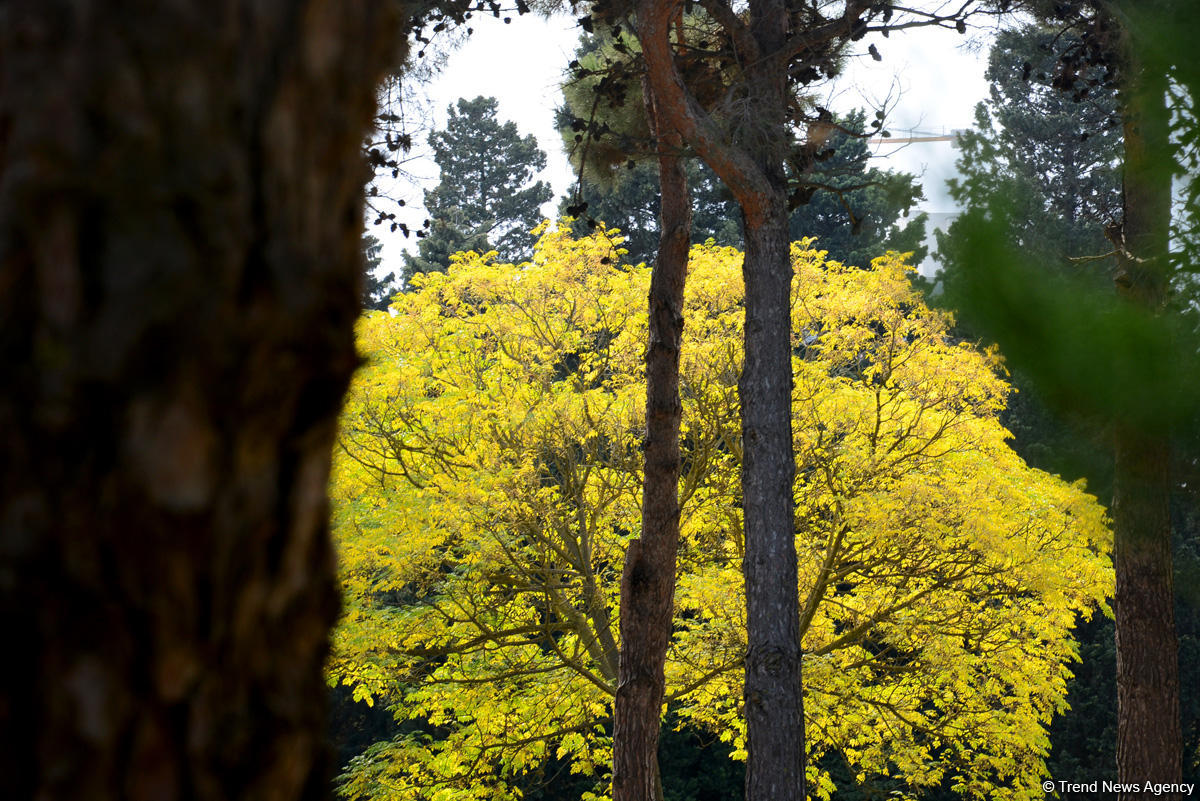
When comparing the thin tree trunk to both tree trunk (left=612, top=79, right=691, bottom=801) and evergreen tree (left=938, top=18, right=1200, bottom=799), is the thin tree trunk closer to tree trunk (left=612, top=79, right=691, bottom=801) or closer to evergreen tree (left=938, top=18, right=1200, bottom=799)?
tree trunk (left=612, top=79, right=691, bottom=801)

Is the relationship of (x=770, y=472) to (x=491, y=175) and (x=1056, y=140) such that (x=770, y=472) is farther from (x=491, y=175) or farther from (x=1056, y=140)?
(x=491, y=175)

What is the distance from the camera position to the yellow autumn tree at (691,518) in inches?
351

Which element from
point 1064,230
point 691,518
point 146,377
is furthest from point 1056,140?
point 146,377

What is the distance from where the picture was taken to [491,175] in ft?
96.6

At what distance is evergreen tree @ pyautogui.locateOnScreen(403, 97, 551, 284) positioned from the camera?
94.0ft

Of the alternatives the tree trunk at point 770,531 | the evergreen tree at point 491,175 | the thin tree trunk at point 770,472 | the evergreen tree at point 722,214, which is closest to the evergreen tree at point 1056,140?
the evergreen tree at point 722,214

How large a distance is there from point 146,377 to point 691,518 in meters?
9.67

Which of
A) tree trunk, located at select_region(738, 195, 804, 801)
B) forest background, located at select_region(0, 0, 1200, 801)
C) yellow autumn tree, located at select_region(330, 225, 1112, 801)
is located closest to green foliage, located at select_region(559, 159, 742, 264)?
forest background, located at select_region(0, 0, 1200, 801)

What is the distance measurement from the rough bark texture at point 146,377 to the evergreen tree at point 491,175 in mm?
27680

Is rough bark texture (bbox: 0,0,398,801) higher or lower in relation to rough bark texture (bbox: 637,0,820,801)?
lower

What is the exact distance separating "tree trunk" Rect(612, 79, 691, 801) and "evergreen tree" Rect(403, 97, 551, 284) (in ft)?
70.6

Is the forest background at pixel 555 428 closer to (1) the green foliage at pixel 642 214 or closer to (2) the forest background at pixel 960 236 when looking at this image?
(2) the forest background at pixel 960 236

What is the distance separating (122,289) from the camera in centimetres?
62

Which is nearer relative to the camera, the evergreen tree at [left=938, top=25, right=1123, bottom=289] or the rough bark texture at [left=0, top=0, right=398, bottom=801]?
the rough bark texture at [left=0, top=0, right=398, bottom=801]
